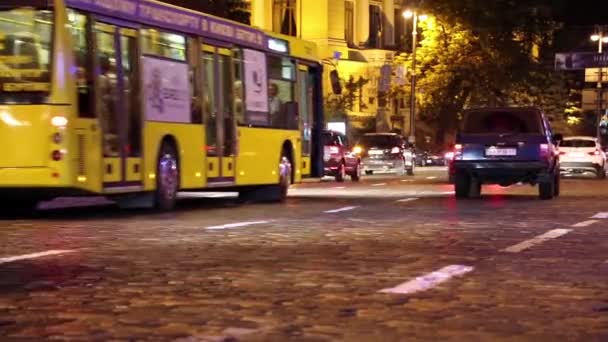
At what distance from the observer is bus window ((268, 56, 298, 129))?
2572cm

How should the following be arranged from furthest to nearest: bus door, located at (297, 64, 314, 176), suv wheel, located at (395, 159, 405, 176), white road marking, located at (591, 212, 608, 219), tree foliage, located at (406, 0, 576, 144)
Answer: tree foliage, located at (406, 0, 576, 144) < suv wheel, located at (395, 159, 405, 176) < bus door, located at (297, 64, 314, 176) < white road marking, located at (591, 212, 608, 219)

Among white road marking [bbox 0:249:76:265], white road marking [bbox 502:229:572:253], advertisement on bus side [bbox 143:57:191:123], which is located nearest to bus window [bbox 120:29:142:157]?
advertisement on bus side [bbox 143:57:191:123]

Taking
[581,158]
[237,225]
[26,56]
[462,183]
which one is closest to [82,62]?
[26,56]

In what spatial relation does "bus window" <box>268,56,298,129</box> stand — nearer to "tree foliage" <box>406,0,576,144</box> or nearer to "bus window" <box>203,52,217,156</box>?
"bus window" <box>203,52,217,156</box>

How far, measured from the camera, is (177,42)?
21.7 meters

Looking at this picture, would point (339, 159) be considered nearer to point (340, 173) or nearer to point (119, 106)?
point (340, 173)

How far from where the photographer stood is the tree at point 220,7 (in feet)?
141

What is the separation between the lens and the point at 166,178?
21.1m

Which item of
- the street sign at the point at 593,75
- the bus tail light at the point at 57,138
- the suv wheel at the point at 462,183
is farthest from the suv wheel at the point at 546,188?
the street sign at the point at 593,75

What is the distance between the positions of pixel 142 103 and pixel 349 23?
5268 cm

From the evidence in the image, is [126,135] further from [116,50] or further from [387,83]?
[387,83]

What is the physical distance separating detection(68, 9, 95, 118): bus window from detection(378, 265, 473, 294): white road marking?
7921 mm

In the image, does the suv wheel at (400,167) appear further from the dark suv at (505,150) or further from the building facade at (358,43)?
the dark suv at (505,150)

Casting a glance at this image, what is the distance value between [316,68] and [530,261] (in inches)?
636
